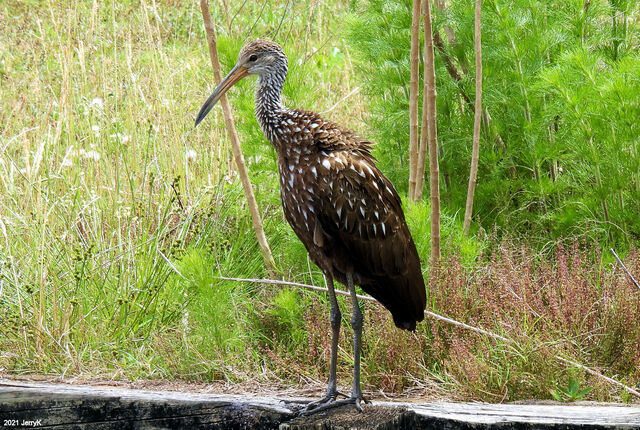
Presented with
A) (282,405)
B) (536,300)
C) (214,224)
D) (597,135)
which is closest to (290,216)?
(282,405)

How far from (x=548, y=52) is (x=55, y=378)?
3.88 metres

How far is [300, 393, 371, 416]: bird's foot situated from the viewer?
10.4ft

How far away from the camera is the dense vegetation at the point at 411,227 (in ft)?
13.6

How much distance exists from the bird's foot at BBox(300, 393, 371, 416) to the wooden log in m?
0.02

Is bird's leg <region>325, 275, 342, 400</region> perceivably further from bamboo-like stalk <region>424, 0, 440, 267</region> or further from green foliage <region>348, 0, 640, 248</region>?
green foliage <region>348, 0, 640, 248</region>

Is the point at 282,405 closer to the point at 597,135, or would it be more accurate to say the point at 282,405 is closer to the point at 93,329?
the point at 93,329

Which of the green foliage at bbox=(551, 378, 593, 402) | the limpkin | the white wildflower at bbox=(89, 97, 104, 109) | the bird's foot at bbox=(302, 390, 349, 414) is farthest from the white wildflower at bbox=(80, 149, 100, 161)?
the green foliage at bbox=(551, 378, 593, 402)

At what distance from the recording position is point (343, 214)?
135 inches

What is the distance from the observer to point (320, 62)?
830 centimetres

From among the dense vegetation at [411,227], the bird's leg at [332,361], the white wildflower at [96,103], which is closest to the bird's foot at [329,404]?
the bird's leg at [332,361]

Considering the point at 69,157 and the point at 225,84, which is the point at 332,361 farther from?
the point at 69,157

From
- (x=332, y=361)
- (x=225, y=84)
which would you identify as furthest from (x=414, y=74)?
(x=332, y=361)

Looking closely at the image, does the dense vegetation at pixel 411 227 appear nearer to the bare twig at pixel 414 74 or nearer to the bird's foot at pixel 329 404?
the bare twig at pixel 414 74

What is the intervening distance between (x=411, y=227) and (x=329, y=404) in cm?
164
